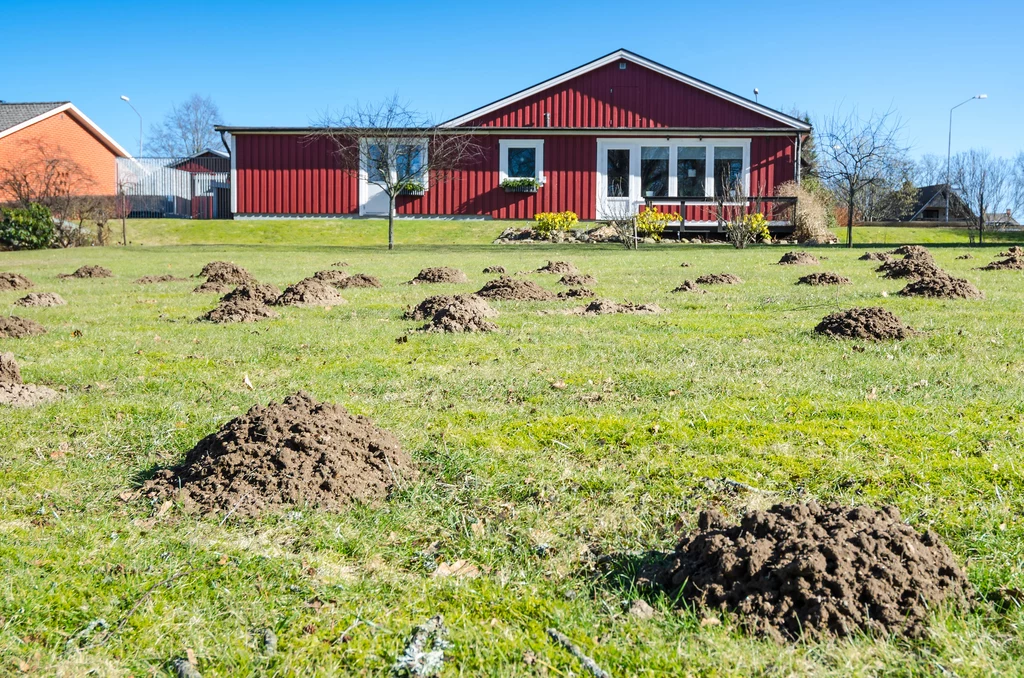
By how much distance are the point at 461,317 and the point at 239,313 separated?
8.64ft

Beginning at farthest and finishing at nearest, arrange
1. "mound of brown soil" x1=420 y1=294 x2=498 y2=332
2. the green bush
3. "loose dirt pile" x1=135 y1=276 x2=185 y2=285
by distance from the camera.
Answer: the green bush, "loose dirt pile" x1=135 y1=276 x2=185 y2=285, "mound of brown soil" x1=420 y1=294 x2=498 y2=332

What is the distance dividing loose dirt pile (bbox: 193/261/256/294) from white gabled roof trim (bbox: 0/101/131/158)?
32.0 m

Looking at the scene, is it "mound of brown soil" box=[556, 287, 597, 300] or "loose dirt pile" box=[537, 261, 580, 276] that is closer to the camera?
"mound of brown soil" box=[556, 287, 597, 300]

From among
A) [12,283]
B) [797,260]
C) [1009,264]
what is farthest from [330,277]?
[1009,264]

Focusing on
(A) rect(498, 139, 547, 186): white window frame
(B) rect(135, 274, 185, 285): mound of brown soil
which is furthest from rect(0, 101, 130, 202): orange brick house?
(B) rect(135, 274, 185, 285): mound of brown soil

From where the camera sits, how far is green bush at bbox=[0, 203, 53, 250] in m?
27.9

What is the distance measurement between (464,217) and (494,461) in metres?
30.4

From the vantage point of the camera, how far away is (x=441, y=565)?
10.4 feet

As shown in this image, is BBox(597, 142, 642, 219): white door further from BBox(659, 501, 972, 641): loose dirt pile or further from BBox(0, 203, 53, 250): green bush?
BBox(659, 501, 972, 641): loose dirt pile

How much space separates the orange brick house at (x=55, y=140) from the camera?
1578 inches

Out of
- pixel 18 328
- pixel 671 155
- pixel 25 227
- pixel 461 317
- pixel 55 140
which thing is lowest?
pixel 18 328

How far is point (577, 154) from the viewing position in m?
33.4

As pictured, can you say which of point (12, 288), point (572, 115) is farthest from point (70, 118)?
point (12, 288)

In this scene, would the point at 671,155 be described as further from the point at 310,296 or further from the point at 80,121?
the point at 80,121
